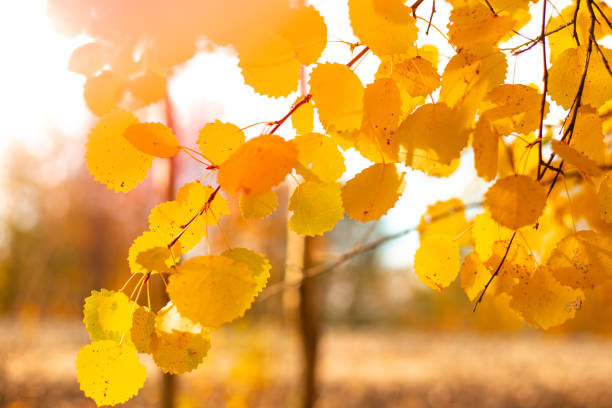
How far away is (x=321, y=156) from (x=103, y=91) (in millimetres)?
415

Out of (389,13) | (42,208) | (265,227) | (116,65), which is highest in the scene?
(42,208)

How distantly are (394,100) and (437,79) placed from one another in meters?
0.06

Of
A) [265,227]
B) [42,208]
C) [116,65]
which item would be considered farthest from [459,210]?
[42,208]

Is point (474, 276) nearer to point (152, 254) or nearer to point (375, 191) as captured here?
point (375, 191)

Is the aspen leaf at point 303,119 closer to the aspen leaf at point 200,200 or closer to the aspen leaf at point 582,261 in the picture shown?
the aspen leaf at point 200,200

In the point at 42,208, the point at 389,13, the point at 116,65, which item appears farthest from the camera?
the point at 42,208

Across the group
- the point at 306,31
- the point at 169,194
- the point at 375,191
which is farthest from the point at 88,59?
the point at 169,194

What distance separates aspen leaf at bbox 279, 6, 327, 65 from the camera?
20.3 inches

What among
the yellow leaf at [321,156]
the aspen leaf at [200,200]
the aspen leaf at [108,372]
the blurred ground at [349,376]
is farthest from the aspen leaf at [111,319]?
the blurred ground at [349,376]

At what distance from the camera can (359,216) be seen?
51 centimetres

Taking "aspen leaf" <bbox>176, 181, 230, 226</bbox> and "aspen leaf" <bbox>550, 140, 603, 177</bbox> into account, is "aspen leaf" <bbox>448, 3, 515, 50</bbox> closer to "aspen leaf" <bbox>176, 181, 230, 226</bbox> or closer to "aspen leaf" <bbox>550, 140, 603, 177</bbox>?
"aspen leaf" <bbox>550, 140, 603, 177</bbox>

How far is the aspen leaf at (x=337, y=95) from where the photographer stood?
49 centimetres

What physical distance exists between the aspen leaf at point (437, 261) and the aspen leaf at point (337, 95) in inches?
7.8

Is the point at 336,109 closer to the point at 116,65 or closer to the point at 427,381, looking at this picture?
the point at 116,65
